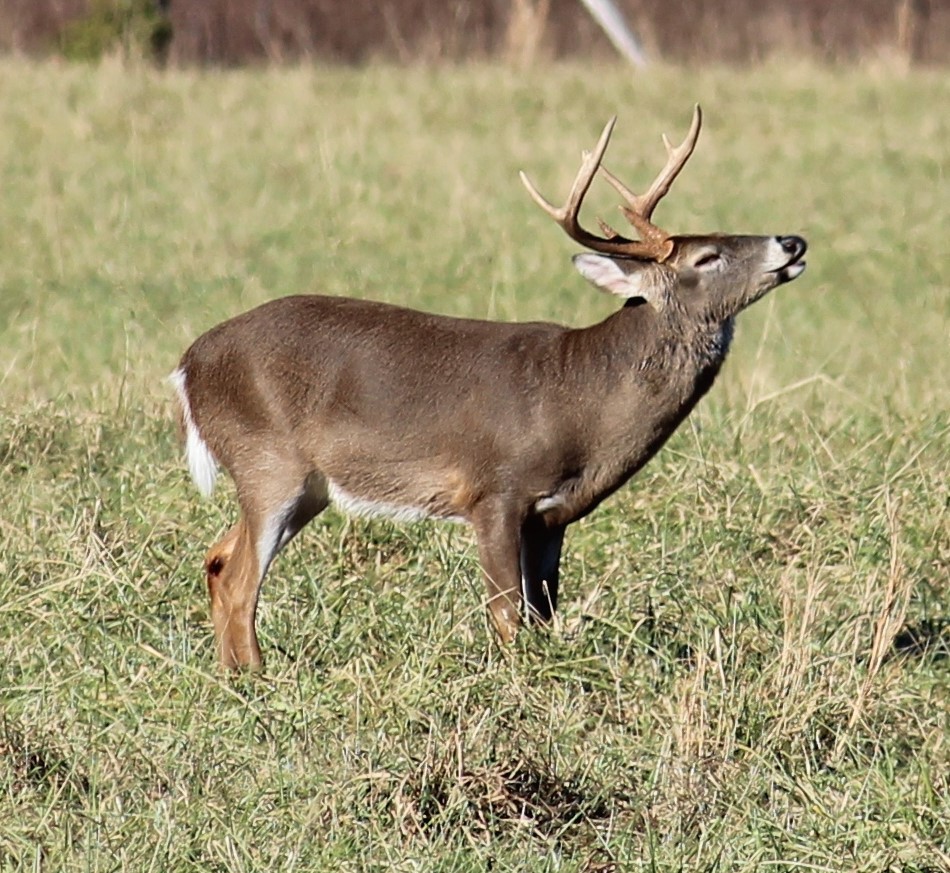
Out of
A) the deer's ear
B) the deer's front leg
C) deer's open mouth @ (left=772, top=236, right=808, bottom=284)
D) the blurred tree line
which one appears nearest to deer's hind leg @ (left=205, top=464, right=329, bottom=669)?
the deer's front leg

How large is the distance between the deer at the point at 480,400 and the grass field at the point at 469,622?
21 centimetres

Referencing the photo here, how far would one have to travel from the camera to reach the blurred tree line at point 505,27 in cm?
2100

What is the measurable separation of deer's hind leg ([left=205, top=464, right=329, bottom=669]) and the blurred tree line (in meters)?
14.5

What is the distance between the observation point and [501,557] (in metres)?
5.66

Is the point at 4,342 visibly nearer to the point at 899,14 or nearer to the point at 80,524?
the point at 80,524

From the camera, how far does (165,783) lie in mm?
4516

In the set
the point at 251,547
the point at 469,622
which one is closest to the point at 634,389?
the point at 469,622

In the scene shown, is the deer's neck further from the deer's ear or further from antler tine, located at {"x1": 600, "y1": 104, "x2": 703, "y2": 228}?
antler tine, located at {"x1": 600, "y1": 104, "x2": 703, "y2": 228}

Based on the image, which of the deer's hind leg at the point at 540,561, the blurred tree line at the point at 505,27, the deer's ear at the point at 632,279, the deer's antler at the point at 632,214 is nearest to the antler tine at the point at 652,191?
the deer's antler at the point at 632,214

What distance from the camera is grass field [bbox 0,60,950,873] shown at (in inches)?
173

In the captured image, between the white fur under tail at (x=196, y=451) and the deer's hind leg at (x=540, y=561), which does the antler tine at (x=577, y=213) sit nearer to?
the deer's hind leg at (x=540, y=561)

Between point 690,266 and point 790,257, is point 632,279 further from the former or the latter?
point 790,257

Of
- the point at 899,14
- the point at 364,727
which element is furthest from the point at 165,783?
the point at 899,14

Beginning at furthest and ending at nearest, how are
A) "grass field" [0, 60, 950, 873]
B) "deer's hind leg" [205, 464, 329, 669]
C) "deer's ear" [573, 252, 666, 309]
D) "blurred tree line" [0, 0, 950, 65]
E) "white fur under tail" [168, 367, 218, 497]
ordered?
"blurred tree line" [0, 0, 950, 65], "white fur under tail" [168, 367, 218, 497], "deer's ear" [573, 252, 666, 309], "deer's hind leg" [205, 464, 329, 669], "grass field" [0, 60, 950, 873]
